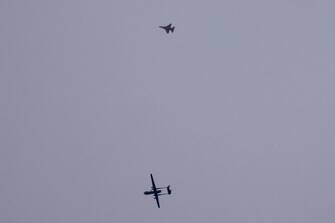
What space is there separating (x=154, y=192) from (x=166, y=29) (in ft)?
126

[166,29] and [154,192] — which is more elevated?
[166,29]

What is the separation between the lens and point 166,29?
311 ft

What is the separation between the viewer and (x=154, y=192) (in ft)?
299
